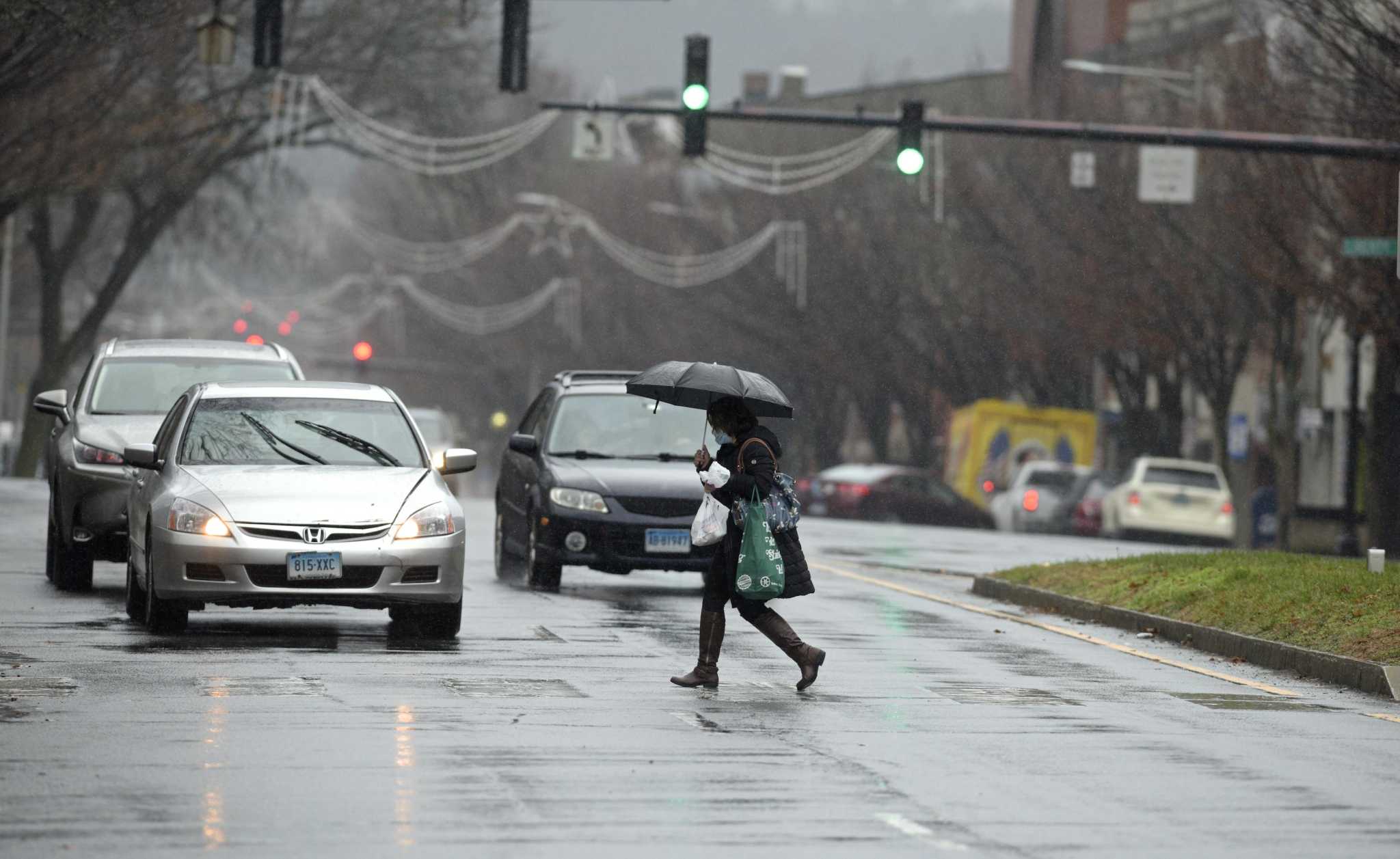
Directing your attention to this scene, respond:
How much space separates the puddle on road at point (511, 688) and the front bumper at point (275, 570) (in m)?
1.54

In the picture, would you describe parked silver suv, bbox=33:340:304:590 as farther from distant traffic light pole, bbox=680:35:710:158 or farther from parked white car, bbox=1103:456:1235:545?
parked white car, bbox=1103:456:1235:545

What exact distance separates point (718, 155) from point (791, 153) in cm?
200

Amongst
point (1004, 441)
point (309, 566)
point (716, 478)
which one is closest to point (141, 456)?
point (309, 566)

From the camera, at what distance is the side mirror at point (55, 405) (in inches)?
701

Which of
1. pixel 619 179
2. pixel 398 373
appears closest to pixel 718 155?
pixel 619 179

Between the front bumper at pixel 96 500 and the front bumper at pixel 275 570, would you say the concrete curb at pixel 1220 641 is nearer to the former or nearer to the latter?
the front bumper at pixel 275 570

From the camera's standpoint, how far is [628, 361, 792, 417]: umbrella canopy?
12719 millimetres

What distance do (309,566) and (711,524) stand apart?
101 inches

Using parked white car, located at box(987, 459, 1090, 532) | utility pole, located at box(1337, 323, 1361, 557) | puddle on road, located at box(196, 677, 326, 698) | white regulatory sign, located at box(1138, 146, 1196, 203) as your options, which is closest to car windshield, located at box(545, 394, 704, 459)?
puddle on road, located at box(196, 677, 326, 698)

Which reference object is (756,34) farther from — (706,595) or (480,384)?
(706,595)

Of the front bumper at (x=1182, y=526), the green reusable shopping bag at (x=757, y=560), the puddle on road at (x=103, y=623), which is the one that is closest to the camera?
the green reusable shopping bag at (x=757, y=560)

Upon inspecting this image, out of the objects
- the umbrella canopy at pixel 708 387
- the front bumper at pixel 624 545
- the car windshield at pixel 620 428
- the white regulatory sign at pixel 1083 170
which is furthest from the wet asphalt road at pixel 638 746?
the white regulatory sign at pixel 1083 170

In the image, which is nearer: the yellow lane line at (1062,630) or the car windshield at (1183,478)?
the yellow lane line at (1062,630)

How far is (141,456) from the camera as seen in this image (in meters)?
14.8
